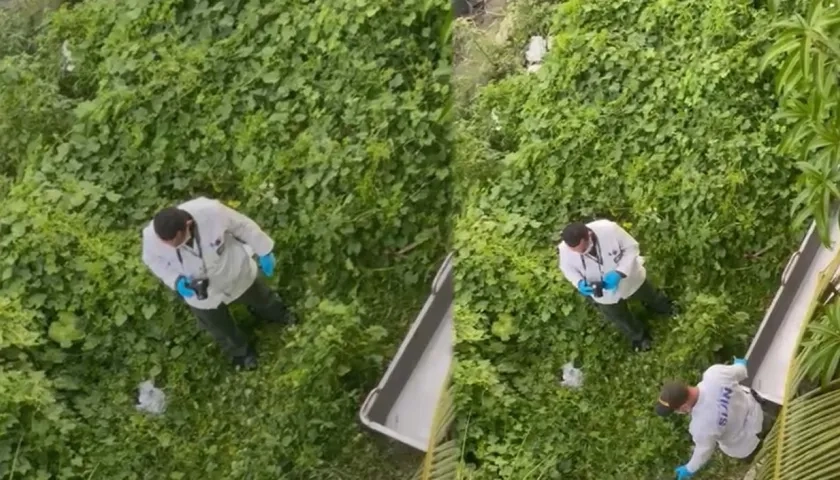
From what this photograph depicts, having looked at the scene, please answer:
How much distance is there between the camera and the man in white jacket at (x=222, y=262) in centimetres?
88

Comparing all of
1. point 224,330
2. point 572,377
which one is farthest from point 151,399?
point 572,377

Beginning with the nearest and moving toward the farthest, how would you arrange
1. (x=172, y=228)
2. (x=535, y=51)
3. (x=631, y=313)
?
(x=172, y=228) → (x=631, y=313) → (x=535, y=51)

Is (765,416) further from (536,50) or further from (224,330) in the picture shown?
(224,330)

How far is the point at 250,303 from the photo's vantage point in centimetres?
89

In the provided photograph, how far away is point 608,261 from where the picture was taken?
1.13m

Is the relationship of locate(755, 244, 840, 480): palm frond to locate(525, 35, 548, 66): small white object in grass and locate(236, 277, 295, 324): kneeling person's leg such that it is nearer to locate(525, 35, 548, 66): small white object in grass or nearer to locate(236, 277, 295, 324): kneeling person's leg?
locate(525, 35, 548, 66): small white object in grass

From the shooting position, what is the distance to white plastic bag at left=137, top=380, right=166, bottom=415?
88cm

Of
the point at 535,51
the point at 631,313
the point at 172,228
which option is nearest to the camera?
A: the point at 172,228

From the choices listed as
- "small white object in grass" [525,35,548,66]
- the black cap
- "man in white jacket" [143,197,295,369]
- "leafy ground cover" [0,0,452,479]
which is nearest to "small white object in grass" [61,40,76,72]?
"leafy ground cover" [0,0,452,479]

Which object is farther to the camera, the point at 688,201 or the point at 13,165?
the point at 688,201

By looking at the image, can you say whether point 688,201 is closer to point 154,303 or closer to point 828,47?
point 828,47

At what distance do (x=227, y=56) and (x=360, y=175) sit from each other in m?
0.20

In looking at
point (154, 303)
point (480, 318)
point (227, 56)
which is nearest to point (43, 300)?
point (154, 303)

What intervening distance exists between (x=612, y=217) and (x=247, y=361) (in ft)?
1.85
